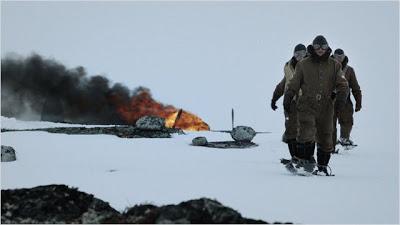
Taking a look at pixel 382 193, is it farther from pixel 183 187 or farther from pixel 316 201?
pixel 183 187

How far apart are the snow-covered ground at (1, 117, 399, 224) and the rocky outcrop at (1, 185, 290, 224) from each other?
0.37m

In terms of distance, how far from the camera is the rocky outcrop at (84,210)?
3643 mm

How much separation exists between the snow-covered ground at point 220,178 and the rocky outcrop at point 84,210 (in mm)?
368

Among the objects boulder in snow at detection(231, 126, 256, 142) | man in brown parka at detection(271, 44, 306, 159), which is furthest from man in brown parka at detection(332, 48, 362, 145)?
boulder in snow at detection(231, 126, 256, 142)

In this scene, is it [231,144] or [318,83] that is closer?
[318,83]

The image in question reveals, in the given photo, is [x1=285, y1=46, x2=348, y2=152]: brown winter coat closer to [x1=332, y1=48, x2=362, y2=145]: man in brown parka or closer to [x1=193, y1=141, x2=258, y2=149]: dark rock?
[x1=332, y1=48, x2=362, y2=145]: man in brown parka

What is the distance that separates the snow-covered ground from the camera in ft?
15.2

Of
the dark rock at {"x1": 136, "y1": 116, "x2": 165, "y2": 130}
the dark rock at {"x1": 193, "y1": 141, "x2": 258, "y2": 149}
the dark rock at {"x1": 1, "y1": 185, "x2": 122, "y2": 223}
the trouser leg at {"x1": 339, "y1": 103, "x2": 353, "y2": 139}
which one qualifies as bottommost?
the dark rock at {"x1": 193, "y1": 141, "x2": 258, "y2": 149}

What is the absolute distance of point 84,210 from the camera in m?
4.30

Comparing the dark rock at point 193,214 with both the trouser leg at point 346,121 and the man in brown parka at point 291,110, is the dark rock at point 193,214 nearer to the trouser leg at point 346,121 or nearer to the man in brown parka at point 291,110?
the man in brown parka at point 291,110

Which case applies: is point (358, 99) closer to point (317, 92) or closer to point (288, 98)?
point (317, 92)

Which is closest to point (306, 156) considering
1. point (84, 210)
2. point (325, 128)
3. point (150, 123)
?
point (325, 128)

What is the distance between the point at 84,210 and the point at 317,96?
388 centimetres

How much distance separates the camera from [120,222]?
380 centimetres
